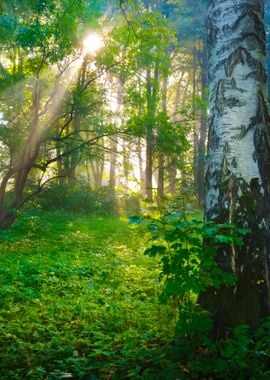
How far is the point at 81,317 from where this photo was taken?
432 centimetres

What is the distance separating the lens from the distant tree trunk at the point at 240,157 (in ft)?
10.3

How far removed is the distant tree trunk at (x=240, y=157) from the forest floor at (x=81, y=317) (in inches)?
29.6

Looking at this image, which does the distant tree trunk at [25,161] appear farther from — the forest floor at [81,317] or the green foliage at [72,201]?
the green foliage at [72,201]

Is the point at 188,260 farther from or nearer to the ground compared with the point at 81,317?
farther from the ground

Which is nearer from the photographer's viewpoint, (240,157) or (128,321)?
(240,157)

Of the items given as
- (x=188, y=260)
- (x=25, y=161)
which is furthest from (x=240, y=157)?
(x=25, y=161)

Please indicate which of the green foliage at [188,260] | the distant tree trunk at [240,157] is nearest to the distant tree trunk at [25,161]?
the distant tree trunk at [240,157]

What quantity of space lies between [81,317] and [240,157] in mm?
2578

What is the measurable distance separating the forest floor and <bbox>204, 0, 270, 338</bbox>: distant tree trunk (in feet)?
2.46

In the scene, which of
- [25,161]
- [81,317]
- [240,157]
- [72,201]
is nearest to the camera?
[240,157]

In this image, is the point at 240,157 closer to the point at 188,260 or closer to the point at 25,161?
the point at 188,260

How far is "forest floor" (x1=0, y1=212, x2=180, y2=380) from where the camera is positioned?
303 cm

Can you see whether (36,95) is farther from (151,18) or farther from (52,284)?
(52,284)

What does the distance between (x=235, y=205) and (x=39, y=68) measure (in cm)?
932
